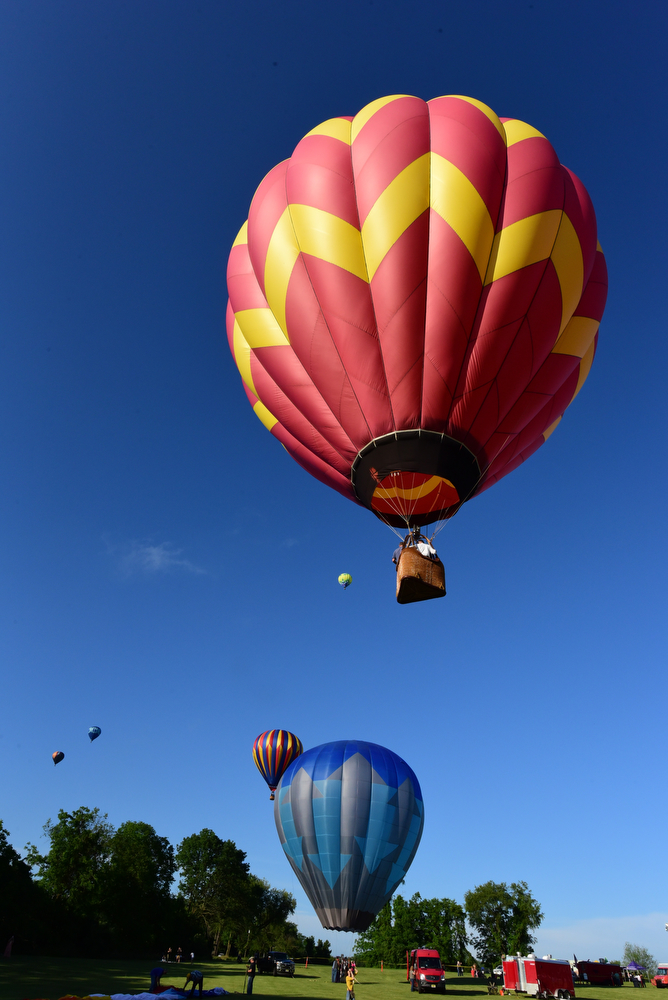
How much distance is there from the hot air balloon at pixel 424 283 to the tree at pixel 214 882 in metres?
58.7

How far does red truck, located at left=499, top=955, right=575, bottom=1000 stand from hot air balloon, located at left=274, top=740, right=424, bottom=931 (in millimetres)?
6114

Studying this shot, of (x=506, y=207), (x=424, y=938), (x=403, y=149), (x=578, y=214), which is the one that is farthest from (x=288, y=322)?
(x=424, y=938)

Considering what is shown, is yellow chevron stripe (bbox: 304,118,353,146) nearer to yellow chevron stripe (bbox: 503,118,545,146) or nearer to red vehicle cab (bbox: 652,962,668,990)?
yellow chevron stripe (bbox: 503,118,545,146)

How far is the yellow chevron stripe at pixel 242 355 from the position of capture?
12.9 m

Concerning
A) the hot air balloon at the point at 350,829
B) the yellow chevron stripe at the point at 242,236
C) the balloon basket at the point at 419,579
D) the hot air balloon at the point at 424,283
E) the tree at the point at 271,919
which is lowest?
the tree at the point at 271,919

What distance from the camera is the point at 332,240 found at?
10203mm

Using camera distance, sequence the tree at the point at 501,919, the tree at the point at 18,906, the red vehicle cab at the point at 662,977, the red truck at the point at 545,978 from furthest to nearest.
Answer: the tree at the point at 501,919
the red vehicle cab at the point at 662,977
the tree at the point at 18,906
the red truck at the point at 545,978

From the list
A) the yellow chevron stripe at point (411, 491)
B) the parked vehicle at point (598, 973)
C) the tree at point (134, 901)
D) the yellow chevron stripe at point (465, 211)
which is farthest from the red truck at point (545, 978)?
the tree at point (134, 901)

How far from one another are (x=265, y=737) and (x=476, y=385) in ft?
99.7

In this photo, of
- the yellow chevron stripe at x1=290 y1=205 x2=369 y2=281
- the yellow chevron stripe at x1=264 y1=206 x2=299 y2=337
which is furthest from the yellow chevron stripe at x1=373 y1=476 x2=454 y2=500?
the yellow chevron stripe at x1=290 y1=205 x2=369 y2=281

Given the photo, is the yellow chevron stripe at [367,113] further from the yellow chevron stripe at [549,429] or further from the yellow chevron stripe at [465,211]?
the yellow chevron stripe at [549,429]

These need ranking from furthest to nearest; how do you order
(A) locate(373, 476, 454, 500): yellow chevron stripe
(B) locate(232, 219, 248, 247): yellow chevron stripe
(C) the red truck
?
(C) the red truck < (B) locate(232, 219, 248, 247): yellow chevron stripe < (A) locate(373, 476, 454, 500): yellow chevron stripe

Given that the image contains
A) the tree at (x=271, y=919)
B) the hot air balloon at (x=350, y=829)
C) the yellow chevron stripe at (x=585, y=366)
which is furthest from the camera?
the tree at (x=271, y=919)

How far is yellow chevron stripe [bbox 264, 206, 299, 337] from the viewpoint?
1070 centimetres
